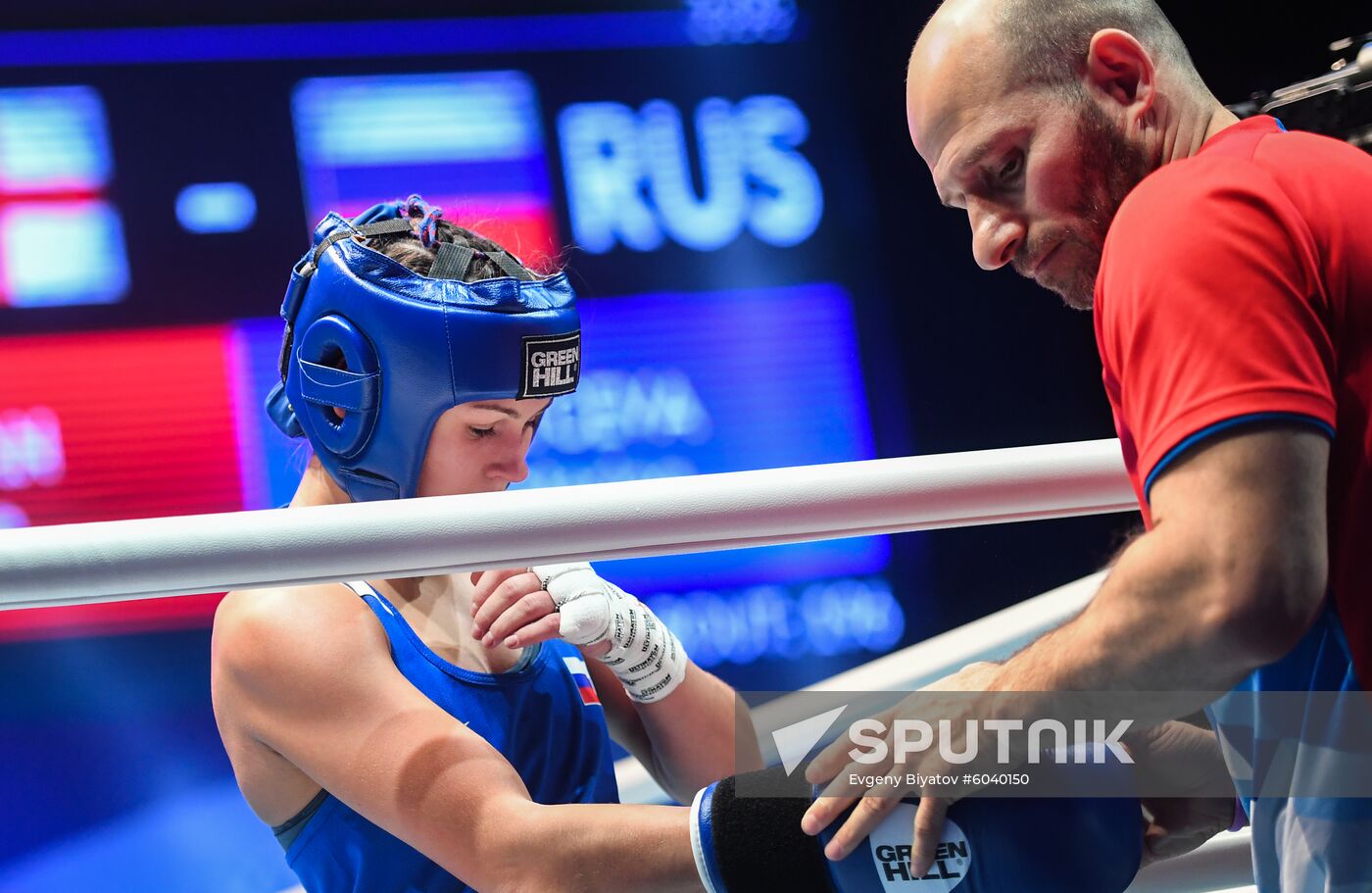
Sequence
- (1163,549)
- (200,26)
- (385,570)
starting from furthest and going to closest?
(200,26) < (385,570) < (1163,549)

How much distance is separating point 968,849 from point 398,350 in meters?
0.87

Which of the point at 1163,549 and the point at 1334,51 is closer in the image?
the point at 1163,549

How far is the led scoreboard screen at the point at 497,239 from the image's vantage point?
3.80 m

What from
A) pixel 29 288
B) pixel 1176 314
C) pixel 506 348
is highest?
pixel 1176 314

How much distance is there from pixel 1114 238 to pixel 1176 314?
114 millimetres

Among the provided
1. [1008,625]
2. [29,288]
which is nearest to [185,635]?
[29,288]

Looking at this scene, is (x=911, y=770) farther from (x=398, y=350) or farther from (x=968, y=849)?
(x=398, y=350)

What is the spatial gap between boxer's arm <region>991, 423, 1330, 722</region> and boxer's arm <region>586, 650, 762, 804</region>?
32.6 inches

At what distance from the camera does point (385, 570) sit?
117 cm

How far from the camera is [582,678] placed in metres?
1.72

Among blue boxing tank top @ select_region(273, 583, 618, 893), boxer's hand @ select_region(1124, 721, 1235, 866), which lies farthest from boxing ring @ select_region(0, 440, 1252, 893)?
blue boxing tank top @ select_region(273, 583, 618, 893)

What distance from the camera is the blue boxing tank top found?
1.47 meters

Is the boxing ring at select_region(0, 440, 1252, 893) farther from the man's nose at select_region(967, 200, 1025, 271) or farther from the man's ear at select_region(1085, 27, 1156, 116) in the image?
the man's ear at select_region(1085, 27, 1156, 116)

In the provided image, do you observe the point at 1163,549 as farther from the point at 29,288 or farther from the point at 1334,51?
the point at 29,288
